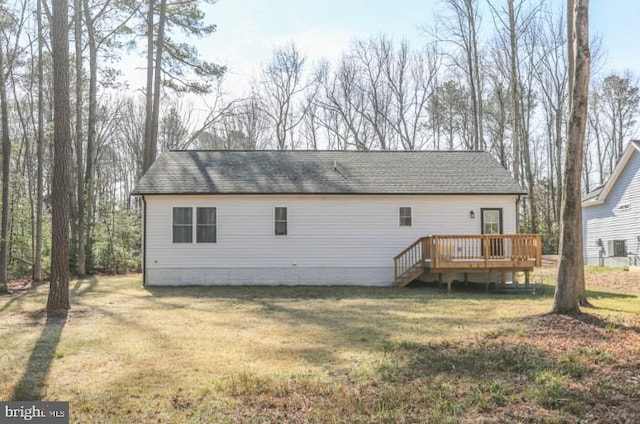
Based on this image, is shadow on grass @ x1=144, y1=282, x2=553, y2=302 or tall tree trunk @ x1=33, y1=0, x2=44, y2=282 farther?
tall tree trunk @ x1=33, y1=0, x2=44, y2=282

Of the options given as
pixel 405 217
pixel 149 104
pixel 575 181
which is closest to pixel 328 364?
pixel 575 181

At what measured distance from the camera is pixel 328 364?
5.95 meters

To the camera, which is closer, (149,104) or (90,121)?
(90,121)

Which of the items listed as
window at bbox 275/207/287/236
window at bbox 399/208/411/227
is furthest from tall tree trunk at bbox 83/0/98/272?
window at bbox 399/208/411/227

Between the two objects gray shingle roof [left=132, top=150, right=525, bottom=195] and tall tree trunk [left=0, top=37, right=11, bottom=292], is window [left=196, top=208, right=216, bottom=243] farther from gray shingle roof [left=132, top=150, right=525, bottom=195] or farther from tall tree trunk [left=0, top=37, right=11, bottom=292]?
tall tree trunk [left=0, top=37, right=11, bottom=292]

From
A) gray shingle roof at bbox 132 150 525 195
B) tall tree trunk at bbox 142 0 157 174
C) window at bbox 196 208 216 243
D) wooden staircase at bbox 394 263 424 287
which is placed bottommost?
wooden staircase at bbox 394 263 424 287

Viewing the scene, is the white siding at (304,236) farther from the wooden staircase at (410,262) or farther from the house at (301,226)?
the wooden staircase at (410,262)

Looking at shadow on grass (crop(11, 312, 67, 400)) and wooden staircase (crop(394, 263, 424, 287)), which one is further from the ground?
wooden staircase (crop(394, 263, 424, 287))

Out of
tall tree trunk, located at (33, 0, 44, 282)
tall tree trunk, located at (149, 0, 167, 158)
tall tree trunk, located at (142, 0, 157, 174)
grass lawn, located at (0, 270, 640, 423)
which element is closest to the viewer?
grass lawn, located at (0, 270, 640, 423)

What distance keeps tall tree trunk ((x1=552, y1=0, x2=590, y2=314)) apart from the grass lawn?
0.49m

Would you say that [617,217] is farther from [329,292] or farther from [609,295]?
[329,292]

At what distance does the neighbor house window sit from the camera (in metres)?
15.7

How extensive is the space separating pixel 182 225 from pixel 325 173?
514 cm

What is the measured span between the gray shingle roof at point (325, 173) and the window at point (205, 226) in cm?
71
